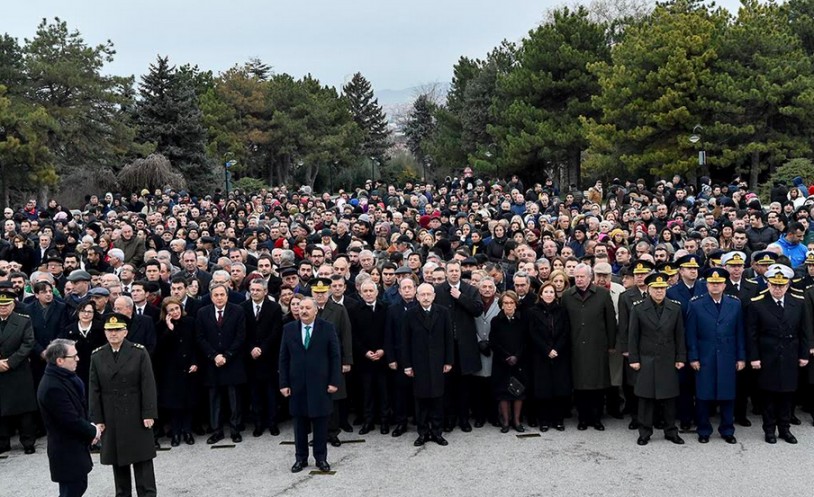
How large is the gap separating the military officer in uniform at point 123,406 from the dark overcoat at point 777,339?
5.96 meters

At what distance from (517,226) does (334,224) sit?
4.12m

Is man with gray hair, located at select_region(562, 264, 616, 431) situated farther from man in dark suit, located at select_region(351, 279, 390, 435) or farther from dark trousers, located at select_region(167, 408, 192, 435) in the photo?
dark trousers, located at select_region(167, 408, 192, 435)

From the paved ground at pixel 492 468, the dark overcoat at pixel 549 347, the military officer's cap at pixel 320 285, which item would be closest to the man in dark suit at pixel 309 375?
the paved ground at pixel 492 468

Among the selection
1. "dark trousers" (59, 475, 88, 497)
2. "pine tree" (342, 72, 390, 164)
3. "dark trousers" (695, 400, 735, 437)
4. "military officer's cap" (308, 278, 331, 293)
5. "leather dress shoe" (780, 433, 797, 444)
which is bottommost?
"leather dress shoe" (780, 433, 797, 444)

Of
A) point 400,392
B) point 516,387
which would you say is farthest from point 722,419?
point 400,392

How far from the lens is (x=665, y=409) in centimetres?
844

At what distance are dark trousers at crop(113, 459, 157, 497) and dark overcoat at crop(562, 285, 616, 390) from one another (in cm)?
453

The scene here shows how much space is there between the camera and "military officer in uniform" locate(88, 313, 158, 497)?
22.4 feet

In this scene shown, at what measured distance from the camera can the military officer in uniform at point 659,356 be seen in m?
8.37

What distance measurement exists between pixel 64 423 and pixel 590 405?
5452 mm

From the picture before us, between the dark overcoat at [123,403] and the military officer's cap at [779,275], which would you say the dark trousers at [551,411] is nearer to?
the military officer's cap at [779,275]

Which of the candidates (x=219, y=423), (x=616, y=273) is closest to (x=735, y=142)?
(x=616, y=273)

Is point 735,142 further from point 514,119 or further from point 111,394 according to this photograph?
point 111,394

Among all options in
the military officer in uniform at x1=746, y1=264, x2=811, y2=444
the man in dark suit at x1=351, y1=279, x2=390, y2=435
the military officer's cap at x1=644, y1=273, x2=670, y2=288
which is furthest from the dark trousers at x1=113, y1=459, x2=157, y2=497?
the military officer in uniform at x1=746, y1=264, x2=811, y2=444
